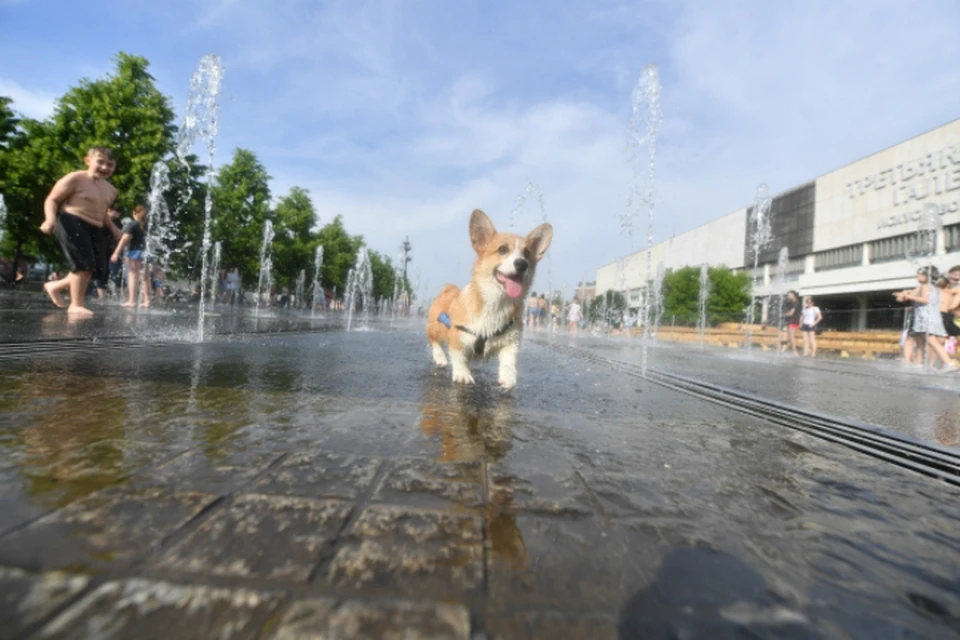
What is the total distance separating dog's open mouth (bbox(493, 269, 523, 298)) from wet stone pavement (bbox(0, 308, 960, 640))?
5.19 feet

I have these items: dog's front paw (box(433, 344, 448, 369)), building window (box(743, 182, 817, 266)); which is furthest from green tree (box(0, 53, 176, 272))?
building window (box(743, 182, 817, 266))

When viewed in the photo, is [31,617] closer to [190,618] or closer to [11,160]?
[190,618]

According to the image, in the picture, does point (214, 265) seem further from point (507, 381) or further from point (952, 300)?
point (952, 300)

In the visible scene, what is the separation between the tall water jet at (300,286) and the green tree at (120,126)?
22115 millimetres

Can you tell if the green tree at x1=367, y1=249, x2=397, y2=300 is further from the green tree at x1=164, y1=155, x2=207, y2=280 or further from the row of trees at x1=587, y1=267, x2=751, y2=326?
the green tree at x1=164, y1=155, x2=207, y2=280

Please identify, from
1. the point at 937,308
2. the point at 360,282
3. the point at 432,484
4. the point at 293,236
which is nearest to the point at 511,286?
the point at 432,484

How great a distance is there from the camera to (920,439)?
2742 mm

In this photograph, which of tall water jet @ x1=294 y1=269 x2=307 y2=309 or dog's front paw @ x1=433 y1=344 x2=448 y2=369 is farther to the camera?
tall water jet @ x1=294 y1=269 x2=307 y2=309

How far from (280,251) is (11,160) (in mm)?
20155

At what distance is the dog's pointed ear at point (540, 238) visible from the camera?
4199mm

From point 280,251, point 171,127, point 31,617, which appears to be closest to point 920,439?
point 31,617

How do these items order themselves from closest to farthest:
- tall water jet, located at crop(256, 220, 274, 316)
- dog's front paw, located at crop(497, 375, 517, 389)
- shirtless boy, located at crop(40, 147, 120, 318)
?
dog's front paw, located at crop(497, 375, 517, 389), shirtless boy, located at crop(40, 147, 120, 318), tall water jet, located at crop(256, 220, 274, 316)

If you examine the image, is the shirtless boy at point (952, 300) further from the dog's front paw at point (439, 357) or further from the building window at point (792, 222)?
the building window at point (792, 222)

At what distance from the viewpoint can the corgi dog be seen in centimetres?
385
